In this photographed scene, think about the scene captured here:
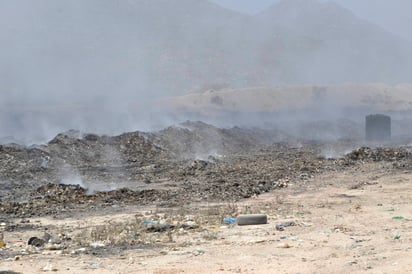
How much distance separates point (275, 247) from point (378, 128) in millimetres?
30406

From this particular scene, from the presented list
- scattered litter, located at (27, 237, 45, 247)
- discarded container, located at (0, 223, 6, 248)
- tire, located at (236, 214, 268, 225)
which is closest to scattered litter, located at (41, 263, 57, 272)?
scattered litter, located at (27, 237, 45, 247)

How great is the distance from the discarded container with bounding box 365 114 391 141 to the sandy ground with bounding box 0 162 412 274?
24491 mm

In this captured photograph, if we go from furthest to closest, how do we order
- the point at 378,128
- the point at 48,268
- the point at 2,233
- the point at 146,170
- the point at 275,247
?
the point at 378,128 → the point at 146,170 → the point at 2,233 → the point at 275,247 → the point at 48,268

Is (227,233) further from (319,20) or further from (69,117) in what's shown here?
(319,20)

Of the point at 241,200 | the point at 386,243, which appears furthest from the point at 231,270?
the point at 241,200

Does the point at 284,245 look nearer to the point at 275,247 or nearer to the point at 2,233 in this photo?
the point at 275,247

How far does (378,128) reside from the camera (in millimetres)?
38531

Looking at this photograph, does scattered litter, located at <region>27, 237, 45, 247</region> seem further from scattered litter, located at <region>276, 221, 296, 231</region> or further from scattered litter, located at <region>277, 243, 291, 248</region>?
scattered litter, located at <region>276, 221, 296, 231</region>

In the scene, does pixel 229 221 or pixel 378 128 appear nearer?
pixel 229 221

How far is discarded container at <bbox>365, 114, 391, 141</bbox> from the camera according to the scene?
1515 inches

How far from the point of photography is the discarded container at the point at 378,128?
3847 cm

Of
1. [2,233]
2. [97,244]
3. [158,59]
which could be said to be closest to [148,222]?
[97,244]

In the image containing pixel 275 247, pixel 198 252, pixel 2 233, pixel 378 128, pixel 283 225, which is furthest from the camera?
pixel 378 128

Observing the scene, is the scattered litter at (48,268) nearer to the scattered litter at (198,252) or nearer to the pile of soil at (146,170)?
the scattered litter at (198,252)
